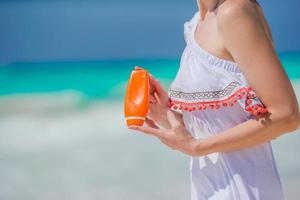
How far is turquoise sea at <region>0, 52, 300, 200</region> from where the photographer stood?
2.61 m

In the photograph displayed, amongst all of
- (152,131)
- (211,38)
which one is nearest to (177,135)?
(152,131)

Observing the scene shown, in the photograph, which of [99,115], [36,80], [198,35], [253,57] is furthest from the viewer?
[36,80]

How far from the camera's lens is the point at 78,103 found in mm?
4496

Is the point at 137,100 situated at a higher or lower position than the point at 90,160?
lower

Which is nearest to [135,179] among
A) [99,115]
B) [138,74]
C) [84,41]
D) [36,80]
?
[99,115]

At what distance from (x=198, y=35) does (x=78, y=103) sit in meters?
3.61

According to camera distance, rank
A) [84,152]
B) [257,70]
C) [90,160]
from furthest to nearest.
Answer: [84,152] < [90,160] < [257,70]

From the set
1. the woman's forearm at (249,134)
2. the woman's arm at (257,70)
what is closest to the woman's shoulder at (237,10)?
the woman's arm at (257,70)

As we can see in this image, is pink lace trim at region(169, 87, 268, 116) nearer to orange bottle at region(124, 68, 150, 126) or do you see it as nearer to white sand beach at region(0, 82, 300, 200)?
orange bottle at region(124, 68, 150, 126)

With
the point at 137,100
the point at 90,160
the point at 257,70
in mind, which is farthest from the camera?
the point at 90,160

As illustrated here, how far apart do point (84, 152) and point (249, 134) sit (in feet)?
7.77

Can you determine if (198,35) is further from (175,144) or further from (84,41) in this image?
(84,41)

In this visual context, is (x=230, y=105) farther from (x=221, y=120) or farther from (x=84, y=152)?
(x=84, y=152)

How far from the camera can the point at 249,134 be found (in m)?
0.86
